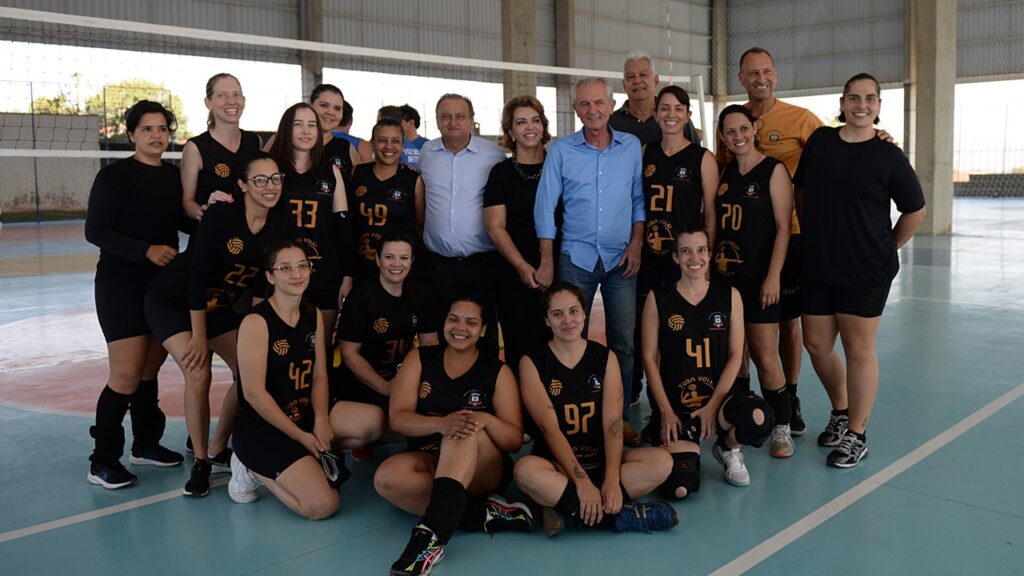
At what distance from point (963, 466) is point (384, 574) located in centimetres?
278

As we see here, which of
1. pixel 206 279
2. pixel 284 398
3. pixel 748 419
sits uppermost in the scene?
pixel 206 279

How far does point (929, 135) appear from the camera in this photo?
1614 centimetres

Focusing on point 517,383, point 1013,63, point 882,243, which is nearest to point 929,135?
point 1013,63

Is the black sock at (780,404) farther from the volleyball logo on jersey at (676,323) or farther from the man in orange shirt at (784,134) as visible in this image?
the volleyball logo on jersey at (676,323)

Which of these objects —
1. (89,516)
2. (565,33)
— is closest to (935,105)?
(565,33)

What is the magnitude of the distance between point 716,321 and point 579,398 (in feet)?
2.80

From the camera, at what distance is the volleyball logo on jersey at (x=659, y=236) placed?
4.44m

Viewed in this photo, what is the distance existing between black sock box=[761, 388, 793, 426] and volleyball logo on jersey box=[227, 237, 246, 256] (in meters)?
2.70

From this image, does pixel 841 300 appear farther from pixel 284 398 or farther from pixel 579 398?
pixel 284 398

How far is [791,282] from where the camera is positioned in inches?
181

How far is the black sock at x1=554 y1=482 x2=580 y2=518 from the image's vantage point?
11.1 ft

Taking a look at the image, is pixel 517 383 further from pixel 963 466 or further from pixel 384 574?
pixel 963 466

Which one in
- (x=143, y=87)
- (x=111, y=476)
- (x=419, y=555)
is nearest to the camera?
(x=419, y=555)

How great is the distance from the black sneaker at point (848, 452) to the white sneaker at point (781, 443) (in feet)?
0.65
